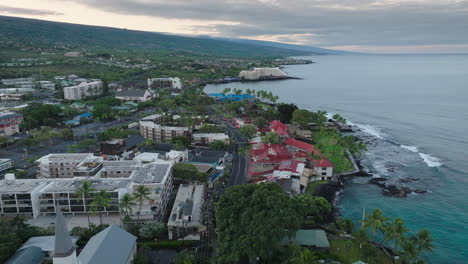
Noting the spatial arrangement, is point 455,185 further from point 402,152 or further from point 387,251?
point 387,251

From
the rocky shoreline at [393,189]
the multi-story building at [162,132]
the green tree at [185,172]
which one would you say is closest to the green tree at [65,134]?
the multi-story building at [162,132]

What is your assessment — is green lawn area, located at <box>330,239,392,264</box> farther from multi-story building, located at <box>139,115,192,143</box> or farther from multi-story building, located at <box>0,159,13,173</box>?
multi-story building, located at <box>0,159,13,173</box>

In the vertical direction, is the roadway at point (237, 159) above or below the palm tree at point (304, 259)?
below

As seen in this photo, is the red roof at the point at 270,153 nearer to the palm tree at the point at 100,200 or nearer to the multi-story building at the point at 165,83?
the palm tree at the point at 100,200

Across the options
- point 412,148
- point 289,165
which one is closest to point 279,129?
point 289,165

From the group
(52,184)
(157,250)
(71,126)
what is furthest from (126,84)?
(157,250)
